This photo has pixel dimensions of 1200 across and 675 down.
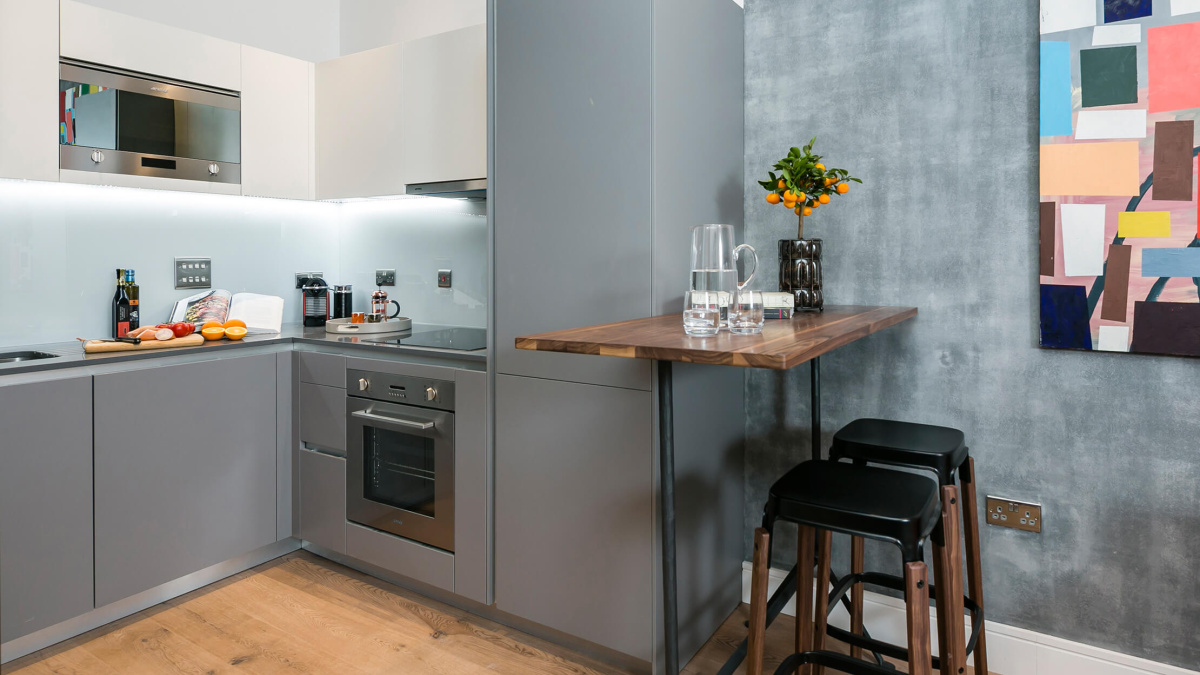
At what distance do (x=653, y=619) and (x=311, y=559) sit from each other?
Result: 64.6 inches

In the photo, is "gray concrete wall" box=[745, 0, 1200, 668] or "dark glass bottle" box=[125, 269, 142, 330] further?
"dark glass bottle" box=[125, 269, 142, 330]

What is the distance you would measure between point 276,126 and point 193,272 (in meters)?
0.72

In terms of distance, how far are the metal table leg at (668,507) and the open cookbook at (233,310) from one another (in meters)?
2.10

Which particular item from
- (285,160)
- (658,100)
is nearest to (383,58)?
(285,160)

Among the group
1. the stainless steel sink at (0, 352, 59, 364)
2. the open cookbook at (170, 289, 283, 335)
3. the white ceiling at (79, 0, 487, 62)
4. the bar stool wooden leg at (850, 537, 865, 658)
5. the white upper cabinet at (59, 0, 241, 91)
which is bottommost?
the bar stool wooden leg at (850, 537, 865, 658)

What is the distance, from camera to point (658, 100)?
6.34 ft

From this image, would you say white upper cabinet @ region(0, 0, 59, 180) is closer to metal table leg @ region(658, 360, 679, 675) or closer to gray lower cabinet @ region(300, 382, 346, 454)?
gray lower cabinet @ region(300, 382, 346, 454)

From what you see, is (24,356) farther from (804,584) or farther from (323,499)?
(804,584)

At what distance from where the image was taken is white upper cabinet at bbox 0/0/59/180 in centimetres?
223

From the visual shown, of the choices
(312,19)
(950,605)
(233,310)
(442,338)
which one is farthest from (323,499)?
(312,19)

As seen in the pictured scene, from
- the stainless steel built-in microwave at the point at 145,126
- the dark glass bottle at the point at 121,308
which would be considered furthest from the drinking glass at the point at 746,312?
the dark glass bottle at the point at 121,308

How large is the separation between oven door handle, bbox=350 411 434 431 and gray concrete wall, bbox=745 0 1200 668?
128cm

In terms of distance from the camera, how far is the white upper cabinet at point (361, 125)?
2.81 metres

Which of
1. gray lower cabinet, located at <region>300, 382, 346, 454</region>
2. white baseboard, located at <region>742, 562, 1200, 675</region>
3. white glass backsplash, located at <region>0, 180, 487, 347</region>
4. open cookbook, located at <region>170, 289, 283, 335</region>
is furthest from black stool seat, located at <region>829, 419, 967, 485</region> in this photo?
open cookbook, located at <region>170, 289, 283, 335</region>
